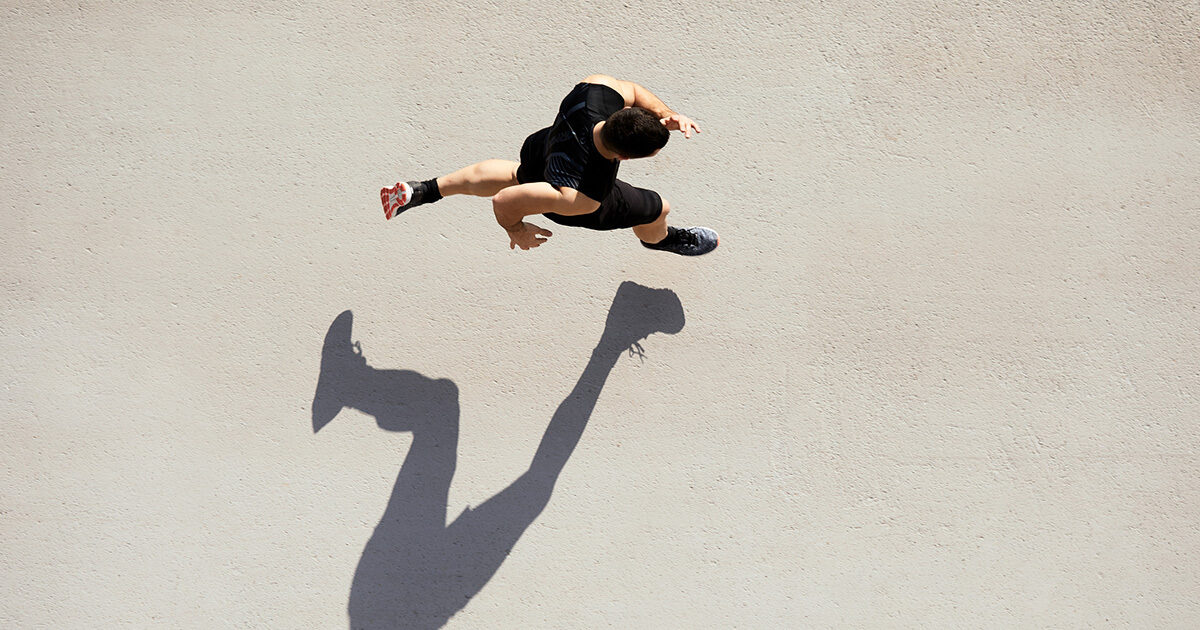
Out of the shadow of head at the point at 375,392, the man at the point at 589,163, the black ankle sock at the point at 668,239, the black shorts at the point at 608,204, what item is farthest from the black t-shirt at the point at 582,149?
the shadow of head at the point at 375,392

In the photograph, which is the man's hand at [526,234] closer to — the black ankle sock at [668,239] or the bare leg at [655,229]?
the bare leg at [655,229]

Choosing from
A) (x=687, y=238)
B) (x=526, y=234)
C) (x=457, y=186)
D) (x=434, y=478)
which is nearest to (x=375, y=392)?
(x=434, y=478)

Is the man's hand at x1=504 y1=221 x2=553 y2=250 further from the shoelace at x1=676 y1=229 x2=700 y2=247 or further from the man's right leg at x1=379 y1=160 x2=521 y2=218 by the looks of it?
the shoelace at x1=676 y1=229 x2=700 y2=247

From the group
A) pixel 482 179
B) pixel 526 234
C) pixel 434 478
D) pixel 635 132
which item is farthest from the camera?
pixel 434 478

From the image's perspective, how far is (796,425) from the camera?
3.79 meters

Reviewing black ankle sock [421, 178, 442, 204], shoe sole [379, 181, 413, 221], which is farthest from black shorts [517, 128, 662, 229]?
shoe sole [379, 181, 413, 221]

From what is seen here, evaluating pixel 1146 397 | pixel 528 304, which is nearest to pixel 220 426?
pixel 528 304

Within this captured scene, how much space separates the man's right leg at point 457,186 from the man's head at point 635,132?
0.79 m

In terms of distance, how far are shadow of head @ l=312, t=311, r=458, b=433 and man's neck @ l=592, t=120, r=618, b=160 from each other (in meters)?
1.56

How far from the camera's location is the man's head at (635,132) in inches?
105

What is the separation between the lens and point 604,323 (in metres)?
3.87

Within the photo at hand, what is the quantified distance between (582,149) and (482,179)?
28.9 inches

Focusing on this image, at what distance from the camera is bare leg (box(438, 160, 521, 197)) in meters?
3.44

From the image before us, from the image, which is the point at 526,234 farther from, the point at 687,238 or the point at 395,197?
the point at 687,238
